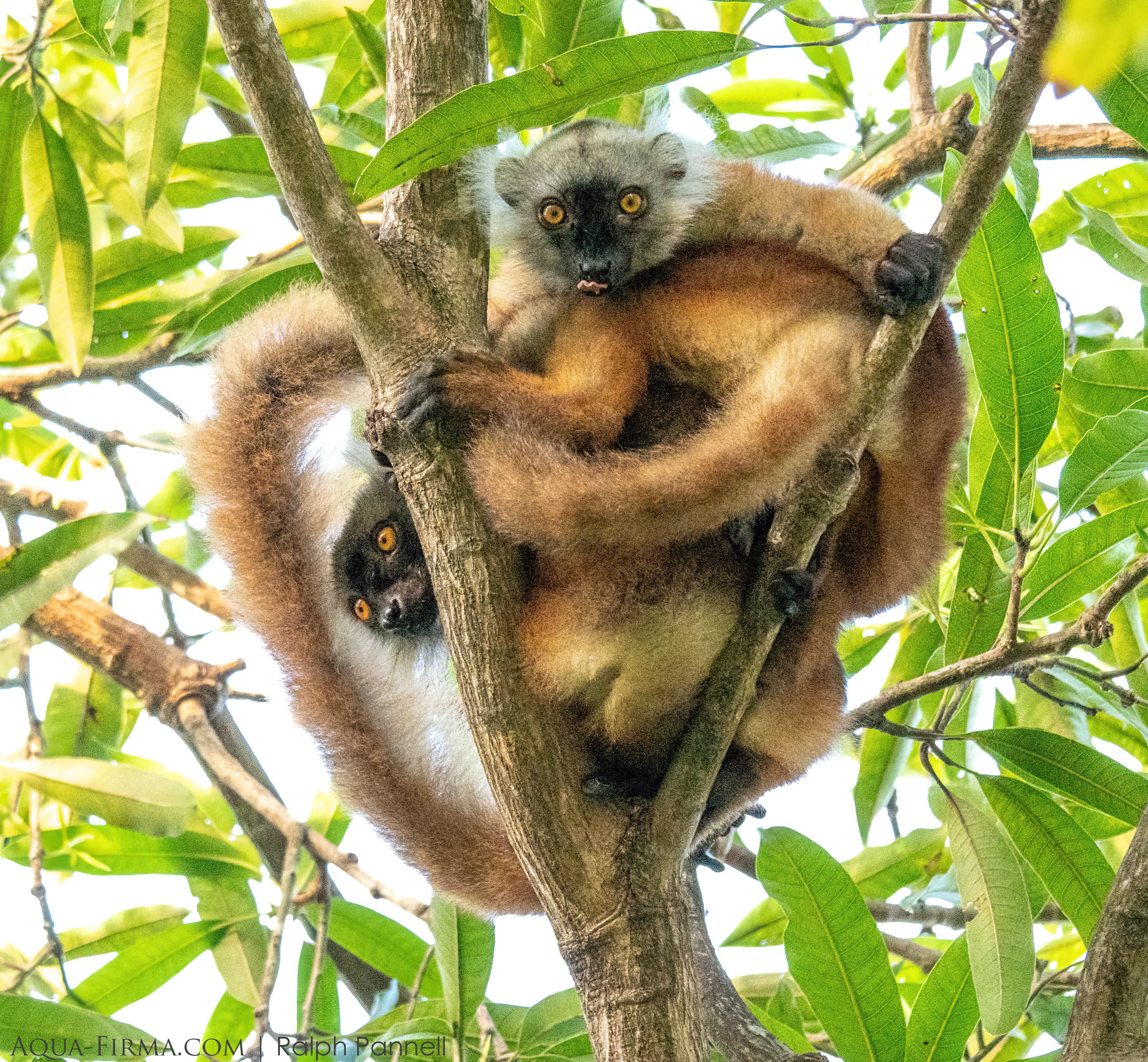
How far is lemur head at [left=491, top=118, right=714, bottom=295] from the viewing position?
2.83 metres

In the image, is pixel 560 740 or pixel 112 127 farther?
pixel 112 127

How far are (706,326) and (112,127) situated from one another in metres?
2.78

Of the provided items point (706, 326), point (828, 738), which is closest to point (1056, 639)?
point (828, 738)

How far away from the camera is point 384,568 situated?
2840mm

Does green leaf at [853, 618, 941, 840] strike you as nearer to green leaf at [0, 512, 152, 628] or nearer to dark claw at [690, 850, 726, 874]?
dark claw at [690, 850, 726, 874]

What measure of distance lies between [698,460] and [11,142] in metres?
2.64

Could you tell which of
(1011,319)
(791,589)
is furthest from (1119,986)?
(1011,319)

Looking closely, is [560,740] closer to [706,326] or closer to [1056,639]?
[706,326]

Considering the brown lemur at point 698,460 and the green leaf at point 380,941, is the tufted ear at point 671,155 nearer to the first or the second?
the brown lemur at point 698,460

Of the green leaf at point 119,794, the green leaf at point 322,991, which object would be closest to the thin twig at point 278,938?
the green leaf at point 119,794

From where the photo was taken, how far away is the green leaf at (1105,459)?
236cm

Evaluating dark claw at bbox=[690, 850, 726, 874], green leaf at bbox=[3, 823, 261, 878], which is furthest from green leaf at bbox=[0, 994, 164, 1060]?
dark claw at bbox=[690, 850, 726, 874]

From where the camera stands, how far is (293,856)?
315 cm

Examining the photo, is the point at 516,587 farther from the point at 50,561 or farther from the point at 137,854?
the point at 137,854
